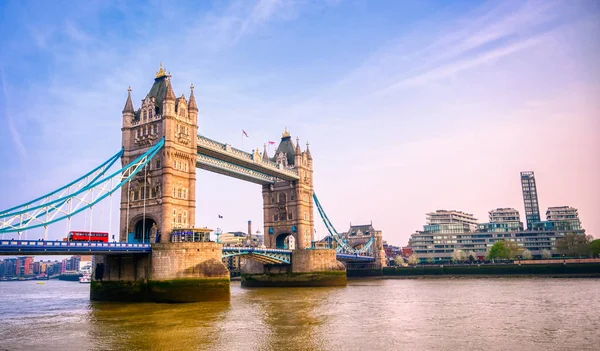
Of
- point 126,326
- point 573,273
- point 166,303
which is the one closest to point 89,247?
point 166,303

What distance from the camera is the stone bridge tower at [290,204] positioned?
73188 mm

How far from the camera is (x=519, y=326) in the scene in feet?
80.1

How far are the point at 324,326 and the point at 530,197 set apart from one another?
148 m

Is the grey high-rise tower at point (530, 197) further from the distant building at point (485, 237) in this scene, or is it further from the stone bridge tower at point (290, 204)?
the stone bridge tower at point (290, 204)

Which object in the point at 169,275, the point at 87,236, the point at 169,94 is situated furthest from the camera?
the point at 169,94

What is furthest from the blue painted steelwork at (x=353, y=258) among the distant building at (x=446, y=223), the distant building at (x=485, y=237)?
the distant building at (x=446, y=223)

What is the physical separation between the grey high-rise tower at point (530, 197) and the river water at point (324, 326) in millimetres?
122176

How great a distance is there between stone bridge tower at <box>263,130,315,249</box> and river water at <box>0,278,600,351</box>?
34651mm

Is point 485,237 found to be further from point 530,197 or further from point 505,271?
point 505,271

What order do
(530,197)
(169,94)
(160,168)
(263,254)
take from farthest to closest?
(530,197) → (263,254) → (169,94) → (160,168)

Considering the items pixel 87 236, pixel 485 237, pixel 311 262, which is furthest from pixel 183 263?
pixel 485 237

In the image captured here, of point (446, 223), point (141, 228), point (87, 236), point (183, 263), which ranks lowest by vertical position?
point (183, 263)

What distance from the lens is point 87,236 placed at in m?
38.3

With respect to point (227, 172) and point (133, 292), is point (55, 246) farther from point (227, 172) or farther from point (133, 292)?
point (227, 172)
